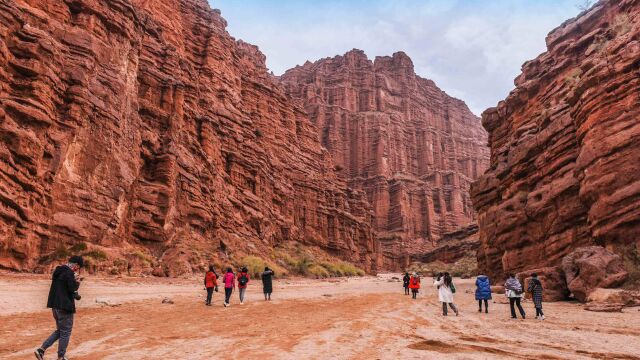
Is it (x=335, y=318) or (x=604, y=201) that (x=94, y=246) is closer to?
(x=335, y=318)

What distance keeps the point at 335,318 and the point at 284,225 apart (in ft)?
164

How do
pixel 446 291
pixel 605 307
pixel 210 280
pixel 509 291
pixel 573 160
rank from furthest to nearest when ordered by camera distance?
pixel 573 160 < pixel 210 280 < pixel 446 291 < pixel 509 291 < pixel 605 307

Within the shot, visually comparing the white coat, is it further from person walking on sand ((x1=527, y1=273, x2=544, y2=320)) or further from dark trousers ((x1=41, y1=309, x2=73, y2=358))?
dark trousers ((x1=41, y1=309, x2=73, y2=358))

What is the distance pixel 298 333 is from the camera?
Result: 9781 millimetres

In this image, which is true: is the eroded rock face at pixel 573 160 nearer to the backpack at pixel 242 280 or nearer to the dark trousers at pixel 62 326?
the backpack at pixel 242 280

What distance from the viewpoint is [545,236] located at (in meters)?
24.0

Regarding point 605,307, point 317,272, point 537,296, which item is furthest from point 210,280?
point 317,272

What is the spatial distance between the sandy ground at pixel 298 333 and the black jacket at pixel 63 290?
1091 millimetres

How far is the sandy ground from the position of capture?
24.2 ft

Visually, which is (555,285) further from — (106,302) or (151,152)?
(151,152)

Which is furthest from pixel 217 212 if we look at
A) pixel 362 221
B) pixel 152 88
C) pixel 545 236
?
pixel 362 221

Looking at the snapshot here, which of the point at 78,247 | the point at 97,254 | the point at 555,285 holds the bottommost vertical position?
the point at 555,285

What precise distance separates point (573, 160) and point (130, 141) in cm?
3275

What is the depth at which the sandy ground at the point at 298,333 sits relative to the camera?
738 centimetres
